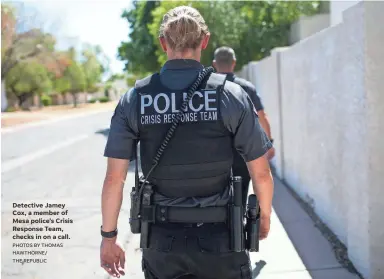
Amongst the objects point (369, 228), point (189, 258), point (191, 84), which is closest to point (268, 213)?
point (189, 258)

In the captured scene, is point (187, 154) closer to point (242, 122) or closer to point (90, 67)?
point (242, 122)

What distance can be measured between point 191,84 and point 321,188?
3234 millimetres

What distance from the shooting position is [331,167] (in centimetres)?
436

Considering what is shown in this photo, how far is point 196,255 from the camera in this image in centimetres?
186

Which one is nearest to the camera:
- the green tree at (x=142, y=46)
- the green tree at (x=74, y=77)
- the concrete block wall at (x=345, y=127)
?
the concrete block wall at (x=345, y=127)

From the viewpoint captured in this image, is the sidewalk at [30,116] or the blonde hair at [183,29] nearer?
the blonde hair at [183,29]

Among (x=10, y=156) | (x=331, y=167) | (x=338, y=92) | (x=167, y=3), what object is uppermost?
(x=167, y=3)

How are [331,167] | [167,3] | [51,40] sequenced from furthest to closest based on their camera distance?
1. [51,40]
2. [167,3]
3. [331,167]

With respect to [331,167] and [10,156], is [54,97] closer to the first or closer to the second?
[10,156]

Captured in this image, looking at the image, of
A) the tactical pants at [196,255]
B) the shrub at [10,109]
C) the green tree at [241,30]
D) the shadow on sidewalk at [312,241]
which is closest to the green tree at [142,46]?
the green tree at [241,30]

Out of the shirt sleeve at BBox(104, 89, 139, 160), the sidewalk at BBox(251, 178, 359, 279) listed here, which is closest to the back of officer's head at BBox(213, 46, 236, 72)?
the sidewalk at BBox(251, 178, 359, 279)

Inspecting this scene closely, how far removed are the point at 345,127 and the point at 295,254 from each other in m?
1.14

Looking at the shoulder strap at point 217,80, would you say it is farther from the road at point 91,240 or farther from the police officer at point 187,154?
the road at point 91,240

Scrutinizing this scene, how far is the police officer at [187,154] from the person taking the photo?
190 cm
